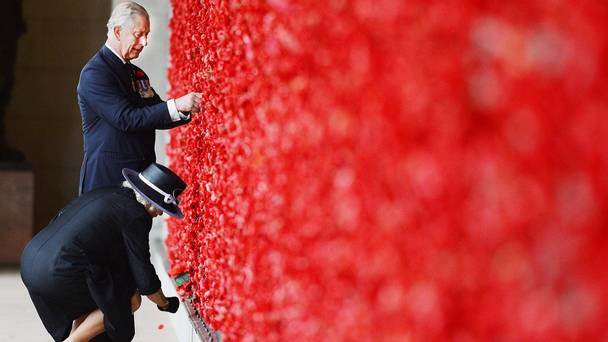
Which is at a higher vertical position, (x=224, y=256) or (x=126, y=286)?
(x=224, y=256)

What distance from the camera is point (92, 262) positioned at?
3.47 m

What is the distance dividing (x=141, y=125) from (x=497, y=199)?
277cm

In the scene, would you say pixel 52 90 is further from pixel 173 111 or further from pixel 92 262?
pixel 92 262

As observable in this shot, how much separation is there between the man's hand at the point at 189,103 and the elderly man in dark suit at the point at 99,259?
1.02 feet

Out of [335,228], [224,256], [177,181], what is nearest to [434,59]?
[335,228]

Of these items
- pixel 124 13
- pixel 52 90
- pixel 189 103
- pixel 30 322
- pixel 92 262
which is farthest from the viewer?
pixel 52 90

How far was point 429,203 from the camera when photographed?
3.99 feet

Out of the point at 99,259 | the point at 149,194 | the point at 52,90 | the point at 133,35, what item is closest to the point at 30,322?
the point at 99,259

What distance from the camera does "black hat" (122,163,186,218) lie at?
3.57 meters

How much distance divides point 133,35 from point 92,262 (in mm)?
980

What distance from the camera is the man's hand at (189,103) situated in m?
3.82

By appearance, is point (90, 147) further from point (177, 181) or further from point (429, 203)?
point (429, 203)

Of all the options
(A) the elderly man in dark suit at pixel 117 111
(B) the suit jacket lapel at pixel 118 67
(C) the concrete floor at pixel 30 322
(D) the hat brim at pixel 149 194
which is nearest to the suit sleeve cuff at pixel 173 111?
(A) the elderly man in dark suit at pixel 117 111

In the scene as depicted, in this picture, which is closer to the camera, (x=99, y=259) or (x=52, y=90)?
(x=99, y=259)
